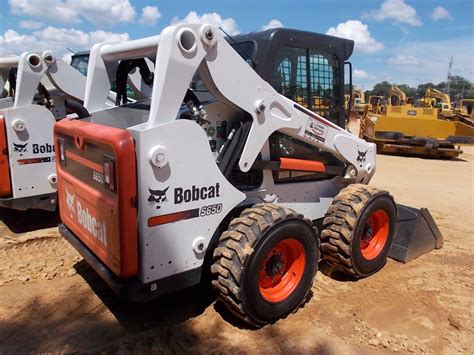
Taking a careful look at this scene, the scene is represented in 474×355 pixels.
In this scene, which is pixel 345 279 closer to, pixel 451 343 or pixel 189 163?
pixel 451 343

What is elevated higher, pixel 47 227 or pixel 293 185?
pixel 293 185

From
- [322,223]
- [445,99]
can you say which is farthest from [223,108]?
[445,99]

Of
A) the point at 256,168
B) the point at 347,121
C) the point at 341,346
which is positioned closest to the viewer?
the point at 341,346

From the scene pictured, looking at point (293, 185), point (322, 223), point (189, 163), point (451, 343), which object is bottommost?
point (451, 343)

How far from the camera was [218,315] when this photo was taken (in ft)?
11.1

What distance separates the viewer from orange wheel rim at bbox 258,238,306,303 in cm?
329

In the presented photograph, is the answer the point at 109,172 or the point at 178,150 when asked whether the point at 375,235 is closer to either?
the point at 178,150

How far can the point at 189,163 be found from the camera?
109 inches

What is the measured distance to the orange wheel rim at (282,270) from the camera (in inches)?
130

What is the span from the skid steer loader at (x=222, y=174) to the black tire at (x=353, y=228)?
1 centimetres

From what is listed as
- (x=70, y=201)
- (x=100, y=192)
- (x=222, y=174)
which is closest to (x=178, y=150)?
(x=222, y=174)

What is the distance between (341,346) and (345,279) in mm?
1153

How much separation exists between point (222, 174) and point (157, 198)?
55 cm

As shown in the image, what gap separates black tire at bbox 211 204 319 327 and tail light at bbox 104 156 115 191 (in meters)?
0.86
